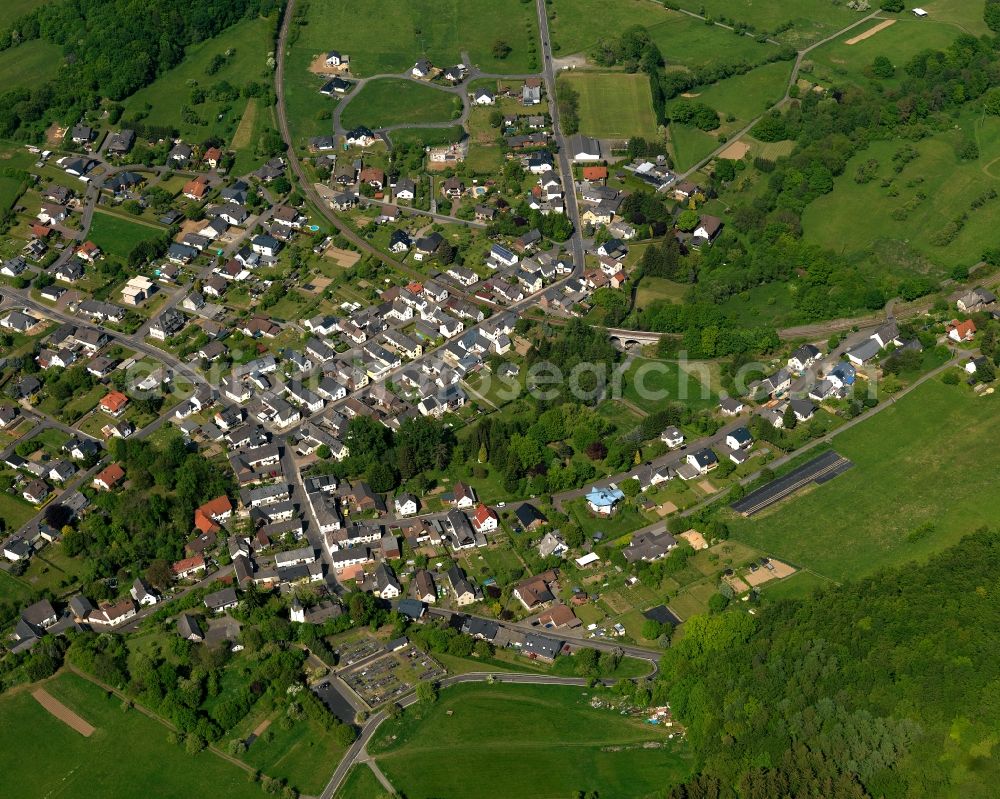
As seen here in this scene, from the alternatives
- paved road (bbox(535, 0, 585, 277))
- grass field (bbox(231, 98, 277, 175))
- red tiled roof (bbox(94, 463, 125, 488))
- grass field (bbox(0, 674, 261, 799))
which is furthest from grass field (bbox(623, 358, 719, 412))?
grass field (bbox(231, 98, 277, 175))

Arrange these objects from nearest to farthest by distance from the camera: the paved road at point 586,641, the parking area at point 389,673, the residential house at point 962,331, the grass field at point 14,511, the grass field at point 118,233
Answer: the parking area at point 389,673
the paved road at point 586,641
the grass field at point 14,511
the residential house at point 962,331
the grass field at point 118,233

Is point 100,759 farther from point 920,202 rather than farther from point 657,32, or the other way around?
point 657,32

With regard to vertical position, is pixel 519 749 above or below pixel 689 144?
below

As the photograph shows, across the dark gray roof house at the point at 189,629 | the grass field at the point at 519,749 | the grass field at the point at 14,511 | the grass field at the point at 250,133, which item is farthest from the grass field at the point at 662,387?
the grass field at the point at 250,133

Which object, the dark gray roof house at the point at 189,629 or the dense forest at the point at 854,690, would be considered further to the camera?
the dark gray roof house at the point at 189,629

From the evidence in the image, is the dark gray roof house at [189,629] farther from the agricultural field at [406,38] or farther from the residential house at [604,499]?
the agricultural field at [406,38]

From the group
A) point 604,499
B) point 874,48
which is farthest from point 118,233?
point 874,48
